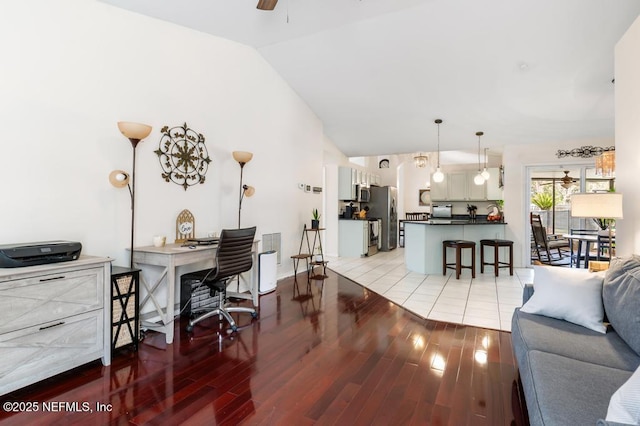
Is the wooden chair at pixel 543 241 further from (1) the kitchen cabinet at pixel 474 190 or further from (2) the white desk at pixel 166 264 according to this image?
(2) the white desk at pixel 166 264

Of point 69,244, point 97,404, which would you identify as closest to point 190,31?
point 69,244

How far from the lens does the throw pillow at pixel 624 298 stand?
5.70 ft

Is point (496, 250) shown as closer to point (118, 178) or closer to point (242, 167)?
point (242, 167)

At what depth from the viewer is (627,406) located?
1032 mm

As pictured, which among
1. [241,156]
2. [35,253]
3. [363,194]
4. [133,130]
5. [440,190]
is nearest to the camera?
[35,253]

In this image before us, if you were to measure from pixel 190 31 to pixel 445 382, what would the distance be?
Result: 13.8 feet

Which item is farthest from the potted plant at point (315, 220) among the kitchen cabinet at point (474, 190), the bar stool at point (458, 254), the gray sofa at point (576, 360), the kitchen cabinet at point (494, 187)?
the kitchen cabinet at point (494, 187)

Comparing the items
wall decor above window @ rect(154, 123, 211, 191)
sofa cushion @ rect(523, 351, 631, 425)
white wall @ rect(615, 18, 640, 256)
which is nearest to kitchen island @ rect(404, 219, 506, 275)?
white wall @ rect(615, 18, 640, 256)

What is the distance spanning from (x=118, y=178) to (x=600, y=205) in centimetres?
408

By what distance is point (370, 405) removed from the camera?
198 cm

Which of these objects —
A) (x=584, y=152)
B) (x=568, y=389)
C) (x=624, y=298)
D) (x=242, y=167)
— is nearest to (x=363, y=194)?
(x=584, y=152)

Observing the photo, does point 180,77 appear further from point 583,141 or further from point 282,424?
point 583,141

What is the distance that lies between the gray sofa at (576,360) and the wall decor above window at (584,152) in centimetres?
541

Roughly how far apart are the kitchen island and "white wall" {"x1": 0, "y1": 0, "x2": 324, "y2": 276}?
3.15 m
